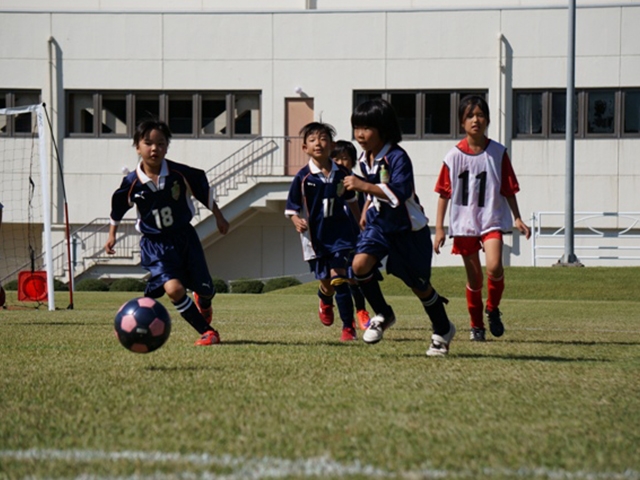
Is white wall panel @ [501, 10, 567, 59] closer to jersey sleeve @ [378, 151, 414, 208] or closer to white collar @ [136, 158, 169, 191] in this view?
white collar @ [136, 158, 169, 191]

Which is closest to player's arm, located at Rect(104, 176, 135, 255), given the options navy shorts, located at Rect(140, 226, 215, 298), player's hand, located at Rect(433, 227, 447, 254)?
navy shorts, located at Rect(140, 226, 215, 298)

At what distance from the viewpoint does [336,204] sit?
10062mm

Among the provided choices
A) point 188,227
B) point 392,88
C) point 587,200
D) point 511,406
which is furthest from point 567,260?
point 511,406

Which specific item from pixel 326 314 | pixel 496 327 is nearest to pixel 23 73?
pixel 326 314

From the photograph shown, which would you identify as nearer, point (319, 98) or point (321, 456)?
point (321, 456)

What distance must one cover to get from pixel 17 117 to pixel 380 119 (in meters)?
26.5

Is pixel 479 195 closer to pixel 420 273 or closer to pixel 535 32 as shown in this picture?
pixel 420 273

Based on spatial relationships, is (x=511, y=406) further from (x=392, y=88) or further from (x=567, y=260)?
(x=392, y=88)

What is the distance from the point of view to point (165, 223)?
8672mm

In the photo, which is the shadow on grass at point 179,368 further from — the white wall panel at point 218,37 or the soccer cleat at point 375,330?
the white wall panel at point 218,37

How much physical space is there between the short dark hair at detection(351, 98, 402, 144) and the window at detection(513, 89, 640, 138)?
24416mm

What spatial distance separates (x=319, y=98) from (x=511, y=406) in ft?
88.7

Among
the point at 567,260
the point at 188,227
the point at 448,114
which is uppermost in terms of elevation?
the point at 448,114

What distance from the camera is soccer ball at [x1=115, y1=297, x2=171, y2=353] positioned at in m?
7.11
